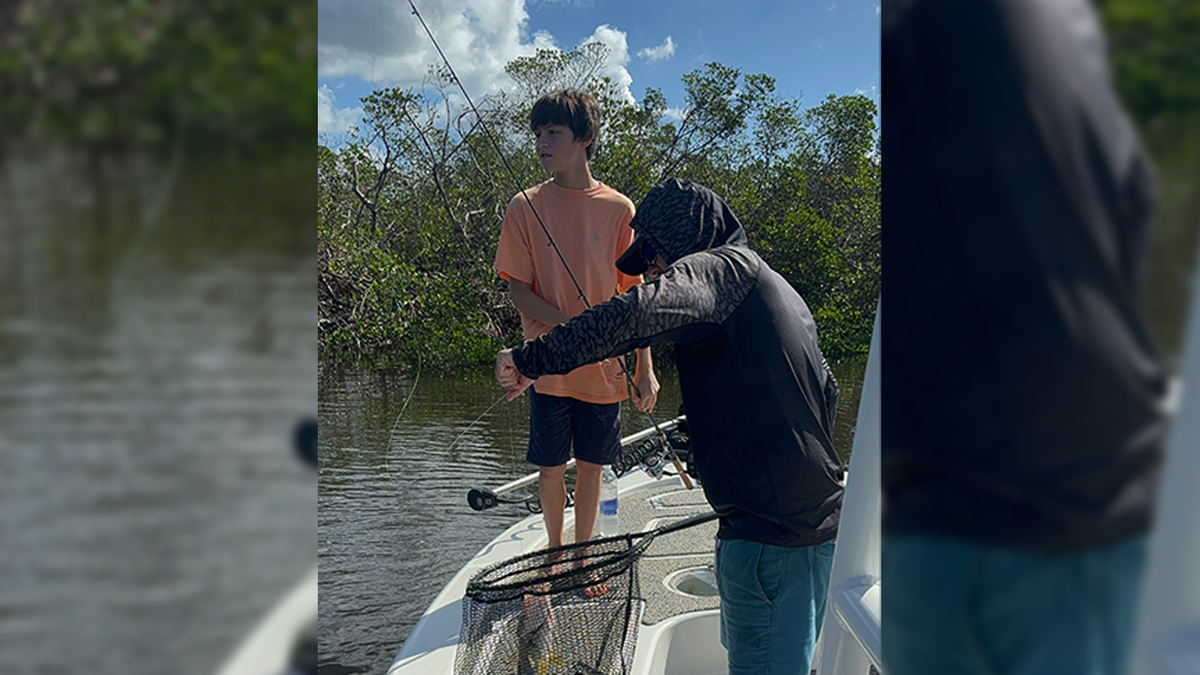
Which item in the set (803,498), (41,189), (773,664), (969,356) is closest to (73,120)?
(41,189)

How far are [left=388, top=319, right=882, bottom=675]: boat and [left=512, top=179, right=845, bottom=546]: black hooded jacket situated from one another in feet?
1.16

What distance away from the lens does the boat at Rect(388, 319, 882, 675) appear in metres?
1.10

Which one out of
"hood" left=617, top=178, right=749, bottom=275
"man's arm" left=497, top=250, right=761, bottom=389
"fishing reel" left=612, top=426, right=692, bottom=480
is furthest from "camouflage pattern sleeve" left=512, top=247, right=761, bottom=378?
"fishing reel" left=612, top=426, right=692, bottom=480

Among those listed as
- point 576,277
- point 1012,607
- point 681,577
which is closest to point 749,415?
point 576,277

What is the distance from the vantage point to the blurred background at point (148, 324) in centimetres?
32

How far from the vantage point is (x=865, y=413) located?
1143mm

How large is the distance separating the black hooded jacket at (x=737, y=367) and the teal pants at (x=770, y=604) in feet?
0.14

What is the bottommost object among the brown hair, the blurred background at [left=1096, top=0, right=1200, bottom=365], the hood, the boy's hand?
the boy's hand

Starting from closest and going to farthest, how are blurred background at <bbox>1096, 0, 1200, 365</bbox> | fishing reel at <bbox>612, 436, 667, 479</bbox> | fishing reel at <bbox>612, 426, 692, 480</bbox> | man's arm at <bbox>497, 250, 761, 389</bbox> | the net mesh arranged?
1. blurred background at <bbox>1096, 0, 1200, 365</bbox>
2. man's arm at <bbox>497, 250, 761, 389</bbox>
3. the net mesh
4. fishing reel at <bbox>612, 426, 692, 480</bbox>
5. fishing reel at <bbox>612, 436, 667, 479</bbox>

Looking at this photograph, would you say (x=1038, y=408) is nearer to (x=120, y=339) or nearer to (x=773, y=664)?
(x=120, y=339)

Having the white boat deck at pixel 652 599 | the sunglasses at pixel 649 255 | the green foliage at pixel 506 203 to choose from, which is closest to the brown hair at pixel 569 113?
the sunglasses at pixel 649 255

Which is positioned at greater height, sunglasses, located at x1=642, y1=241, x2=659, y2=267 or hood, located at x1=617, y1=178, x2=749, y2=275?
hood, located at x1=617, y1=178, x2=749, y2=275

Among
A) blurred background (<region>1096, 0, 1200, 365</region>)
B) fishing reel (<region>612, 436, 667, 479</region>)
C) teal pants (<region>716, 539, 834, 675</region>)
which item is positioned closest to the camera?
blurred background (<region>1096, 0, 1200, 365</region>)

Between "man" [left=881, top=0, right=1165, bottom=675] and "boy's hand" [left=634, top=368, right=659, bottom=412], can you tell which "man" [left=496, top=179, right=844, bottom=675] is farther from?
"man" [left=881, top=0, right=1165, bottom=675]
